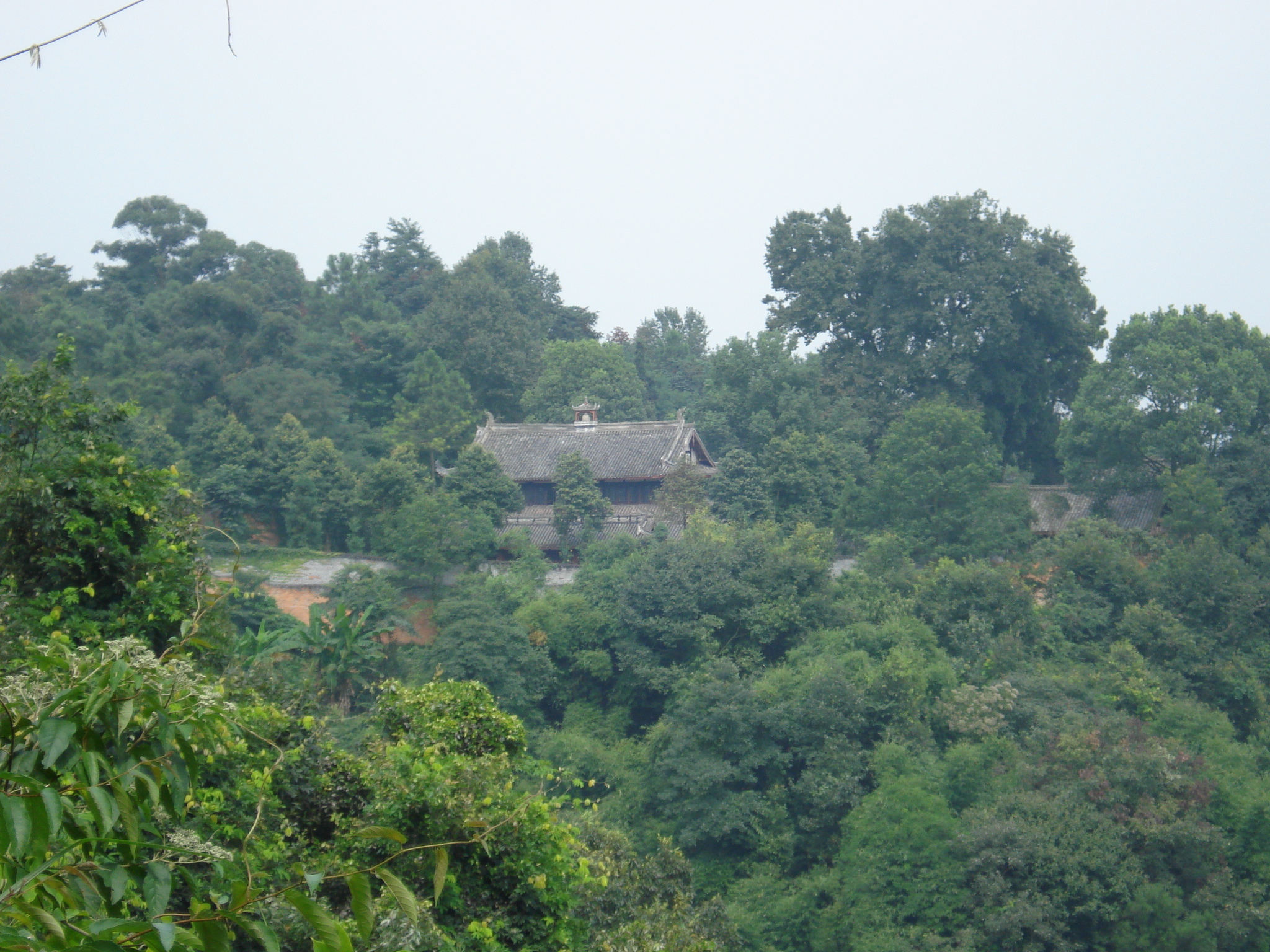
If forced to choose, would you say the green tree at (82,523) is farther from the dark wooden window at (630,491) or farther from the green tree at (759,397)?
the green tree at (759,397)

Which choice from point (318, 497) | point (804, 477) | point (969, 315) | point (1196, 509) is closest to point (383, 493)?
point (318, 497)

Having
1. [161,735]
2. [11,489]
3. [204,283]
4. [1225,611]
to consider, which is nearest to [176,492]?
[11,489]

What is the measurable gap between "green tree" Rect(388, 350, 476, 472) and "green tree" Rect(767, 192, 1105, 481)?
8.40 metres

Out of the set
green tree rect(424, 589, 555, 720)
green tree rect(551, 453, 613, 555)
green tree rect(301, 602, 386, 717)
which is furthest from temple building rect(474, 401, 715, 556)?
green tree rect(301, 602, 386, 717)

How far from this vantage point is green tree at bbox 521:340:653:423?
90.5 ft

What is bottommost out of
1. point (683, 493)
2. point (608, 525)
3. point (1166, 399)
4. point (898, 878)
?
point (898, 878)

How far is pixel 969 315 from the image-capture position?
23703mm

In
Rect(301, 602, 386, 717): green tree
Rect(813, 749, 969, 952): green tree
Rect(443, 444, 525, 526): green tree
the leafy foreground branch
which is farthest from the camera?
Rect(443, 444, 525, 526): green tree

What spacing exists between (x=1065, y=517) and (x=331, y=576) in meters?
14.5

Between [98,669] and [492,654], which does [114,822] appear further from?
[492,654]

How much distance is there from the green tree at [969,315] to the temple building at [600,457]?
461 cm

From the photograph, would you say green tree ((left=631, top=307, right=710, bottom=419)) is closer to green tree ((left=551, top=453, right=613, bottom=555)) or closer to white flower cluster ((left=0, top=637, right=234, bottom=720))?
green tree ((left=551, top=453, right=613, bottom=555))

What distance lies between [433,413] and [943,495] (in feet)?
37.6

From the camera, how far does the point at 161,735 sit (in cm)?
226
